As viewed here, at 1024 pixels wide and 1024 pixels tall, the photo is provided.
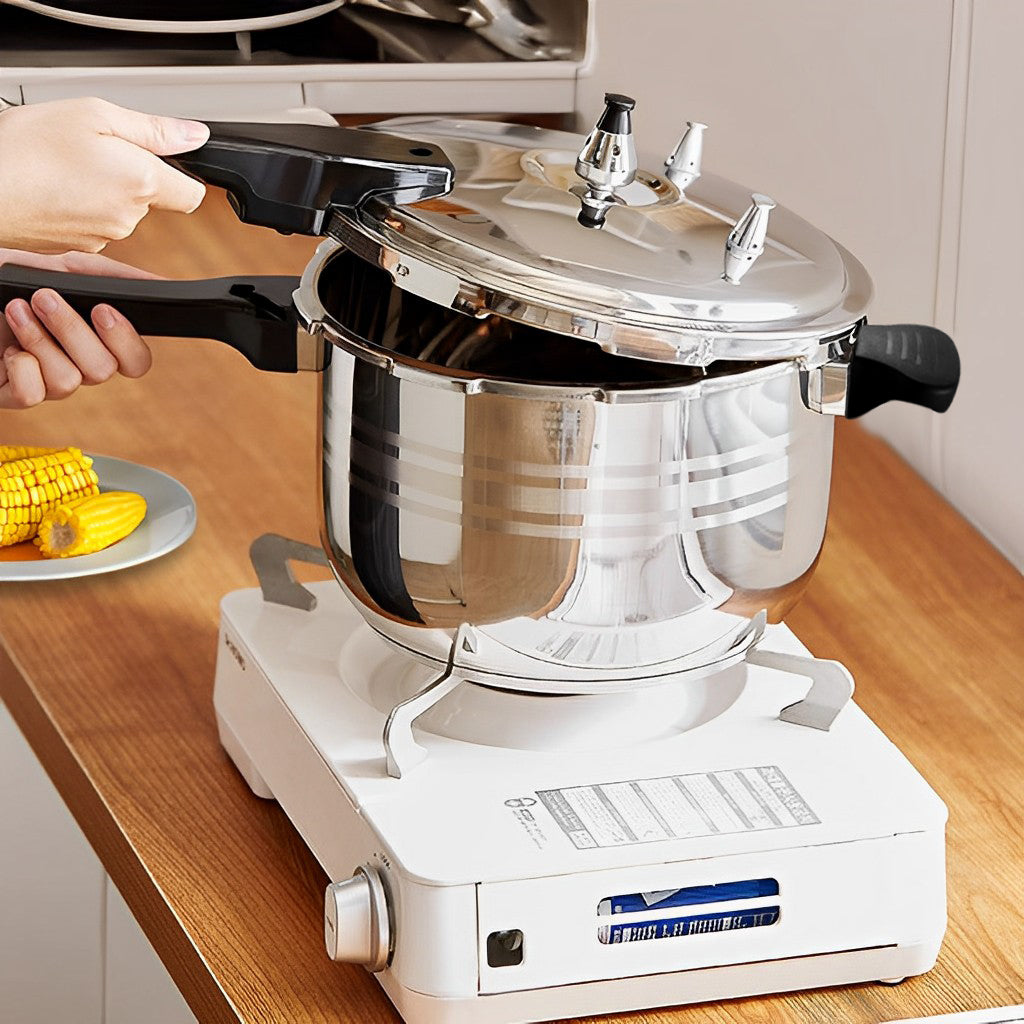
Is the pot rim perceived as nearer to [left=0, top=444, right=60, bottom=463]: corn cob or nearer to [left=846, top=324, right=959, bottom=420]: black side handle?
[left=846, top=324, right=959, bottom=420]: black side handle

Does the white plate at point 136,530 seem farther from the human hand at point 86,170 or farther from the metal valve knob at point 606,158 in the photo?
the metal valve knob at point 606,158

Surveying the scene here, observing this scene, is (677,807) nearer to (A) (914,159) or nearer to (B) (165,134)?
(B) (165,134)

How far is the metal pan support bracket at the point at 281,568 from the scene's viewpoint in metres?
1.02

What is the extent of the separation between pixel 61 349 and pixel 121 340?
49 mm

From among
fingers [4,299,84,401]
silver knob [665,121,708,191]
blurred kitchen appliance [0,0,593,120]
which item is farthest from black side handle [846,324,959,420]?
blurred kitchen appliance [0,0,593,120]

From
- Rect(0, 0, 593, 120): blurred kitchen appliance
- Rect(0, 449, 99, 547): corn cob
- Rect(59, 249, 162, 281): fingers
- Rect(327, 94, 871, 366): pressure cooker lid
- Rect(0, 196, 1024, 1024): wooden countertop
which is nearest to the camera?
Rect(327, 94, 871, 366): pressure cooker lid

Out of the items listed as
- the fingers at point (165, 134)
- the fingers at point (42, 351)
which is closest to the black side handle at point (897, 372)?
the fingers at point (165, 134)

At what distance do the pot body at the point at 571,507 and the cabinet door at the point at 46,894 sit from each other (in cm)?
44

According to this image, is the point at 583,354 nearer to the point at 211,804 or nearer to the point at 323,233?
the point at 323,233

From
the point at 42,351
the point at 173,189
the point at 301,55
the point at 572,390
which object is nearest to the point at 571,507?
the point at 572,390

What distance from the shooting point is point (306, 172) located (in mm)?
806

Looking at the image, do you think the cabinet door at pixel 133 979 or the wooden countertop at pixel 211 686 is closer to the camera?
the wooden countertop at pixel 211 686

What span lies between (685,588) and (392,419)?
0.17 meters

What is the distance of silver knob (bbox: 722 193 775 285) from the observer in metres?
0.76
